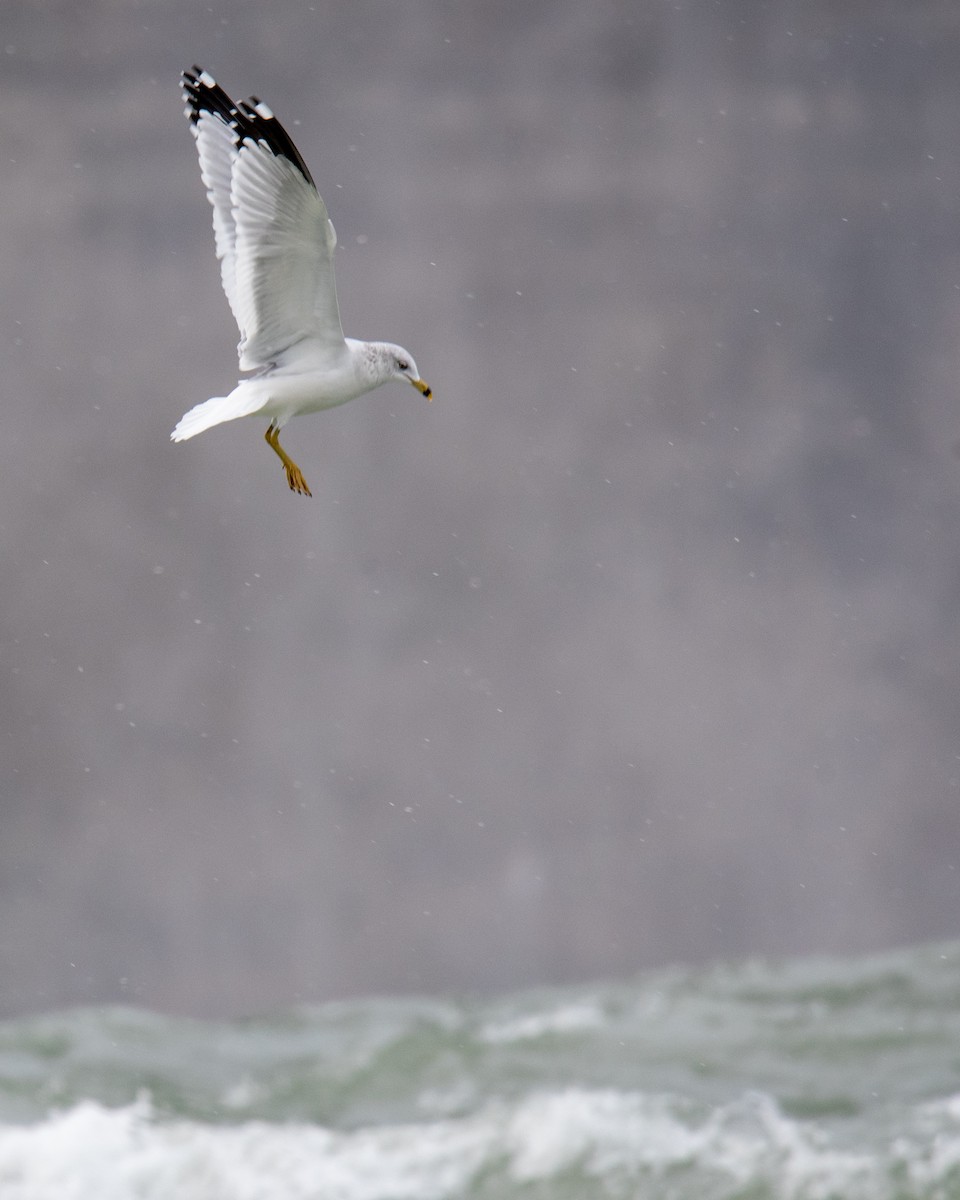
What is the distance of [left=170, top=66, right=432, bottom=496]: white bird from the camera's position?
297 centimetres

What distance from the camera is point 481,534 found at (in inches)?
177

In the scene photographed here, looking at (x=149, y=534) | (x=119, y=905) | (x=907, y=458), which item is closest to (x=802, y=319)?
(x=907, y=458)

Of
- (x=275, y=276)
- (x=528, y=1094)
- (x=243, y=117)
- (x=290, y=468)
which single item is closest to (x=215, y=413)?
(x=290, y=468)

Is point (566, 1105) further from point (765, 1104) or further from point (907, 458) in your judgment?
point (907, 458)

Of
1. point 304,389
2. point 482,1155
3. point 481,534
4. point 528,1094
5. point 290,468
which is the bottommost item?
point 482,1155

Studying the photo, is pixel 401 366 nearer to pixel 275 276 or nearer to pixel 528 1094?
pixel 275 276

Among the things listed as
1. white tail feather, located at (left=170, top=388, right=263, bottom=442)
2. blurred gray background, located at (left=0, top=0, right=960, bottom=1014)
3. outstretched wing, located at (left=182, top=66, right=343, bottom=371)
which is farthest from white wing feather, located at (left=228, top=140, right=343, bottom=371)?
blurred gray background, located at (left=0, top=0, right=960, bottom=1014)

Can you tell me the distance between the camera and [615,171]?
14.5 feet

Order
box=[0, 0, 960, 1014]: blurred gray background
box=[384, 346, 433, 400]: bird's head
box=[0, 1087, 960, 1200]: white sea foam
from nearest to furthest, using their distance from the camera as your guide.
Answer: box=[384, 346, 433, 400]: bird's head
box=[0, 1087, 960, 1200]: white sea foam
box=[0, 0, 960, 1014]: blurred gray background

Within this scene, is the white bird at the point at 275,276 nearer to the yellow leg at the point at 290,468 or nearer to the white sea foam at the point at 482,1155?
the yellow leg at the point at 290,468

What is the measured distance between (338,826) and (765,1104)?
4.01 feet

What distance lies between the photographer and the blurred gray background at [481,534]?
4.40m

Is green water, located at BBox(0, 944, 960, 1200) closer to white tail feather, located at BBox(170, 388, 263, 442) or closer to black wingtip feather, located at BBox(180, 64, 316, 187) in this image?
white tail feather, located at BBox(170, 388, 263, 442)

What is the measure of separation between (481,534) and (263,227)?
1.55m
